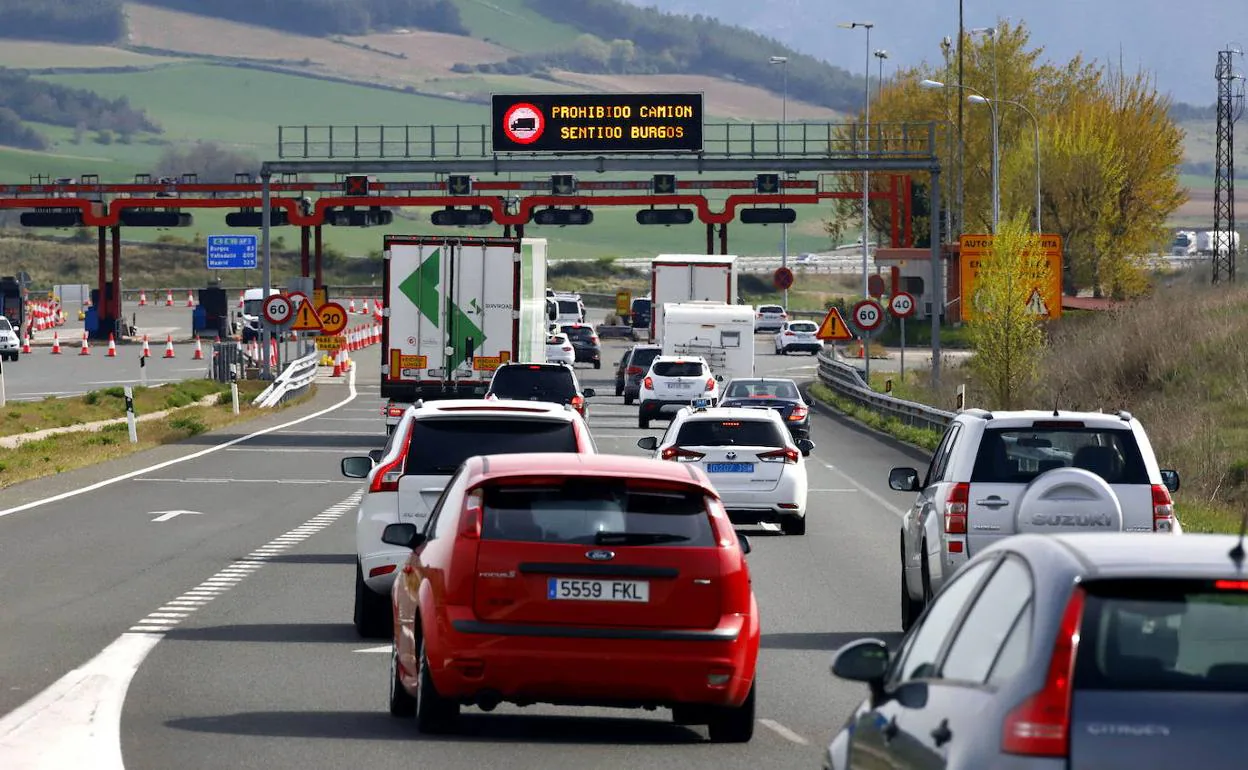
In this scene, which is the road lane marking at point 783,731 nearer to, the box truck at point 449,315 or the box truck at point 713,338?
the box truck at point 449,315

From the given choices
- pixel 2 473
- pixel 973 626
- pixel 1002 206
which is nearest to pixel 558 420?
pixel 973 626

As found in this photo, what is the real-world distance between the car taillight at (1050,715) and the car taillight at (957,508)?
8.73m

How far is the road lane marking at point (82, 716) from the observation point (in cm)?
984

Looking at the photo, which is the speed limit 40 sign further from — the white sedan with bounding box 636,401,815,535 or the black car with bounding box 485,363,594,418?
the white sedan with bounding box 636,401,815,535

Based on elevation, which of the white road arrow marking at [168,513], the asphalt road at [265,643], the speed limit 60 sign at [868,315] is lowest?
the white road arrow marking at [168,513]

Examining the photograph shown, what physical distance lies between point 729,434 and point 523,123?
113 ft

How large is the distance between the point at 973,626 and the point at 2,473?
84.0 ft

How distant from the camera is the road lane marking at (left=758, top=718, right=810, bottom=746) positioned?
10.6m

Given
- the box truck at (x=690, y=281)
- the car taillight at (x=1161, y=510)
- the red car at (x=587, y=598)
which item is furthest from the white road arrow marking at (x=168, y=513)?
the box truck at (x=690, y=281)

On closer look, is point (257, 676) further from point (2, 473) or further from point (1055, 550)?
point (2, 473)

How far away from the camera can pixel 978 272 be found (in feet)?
152

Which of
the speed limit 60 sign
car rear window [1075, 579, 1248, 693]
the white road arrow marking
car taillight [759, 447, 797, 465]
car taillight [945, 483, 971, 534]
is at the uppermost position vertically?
the speed limit 60 sign

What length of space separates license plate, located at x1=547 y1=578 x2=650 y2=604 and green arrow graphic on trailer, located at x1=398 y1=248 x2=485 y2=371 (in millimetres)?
26999

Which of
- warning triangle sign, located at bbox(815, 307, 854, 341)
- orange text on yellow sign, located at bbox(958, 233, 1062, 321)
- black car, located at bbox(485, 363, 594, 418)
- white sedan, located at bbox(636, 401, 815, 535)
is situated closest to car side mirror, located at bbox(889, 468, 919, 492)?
white sedan, located at bbox(636, 401, 815, 535)
